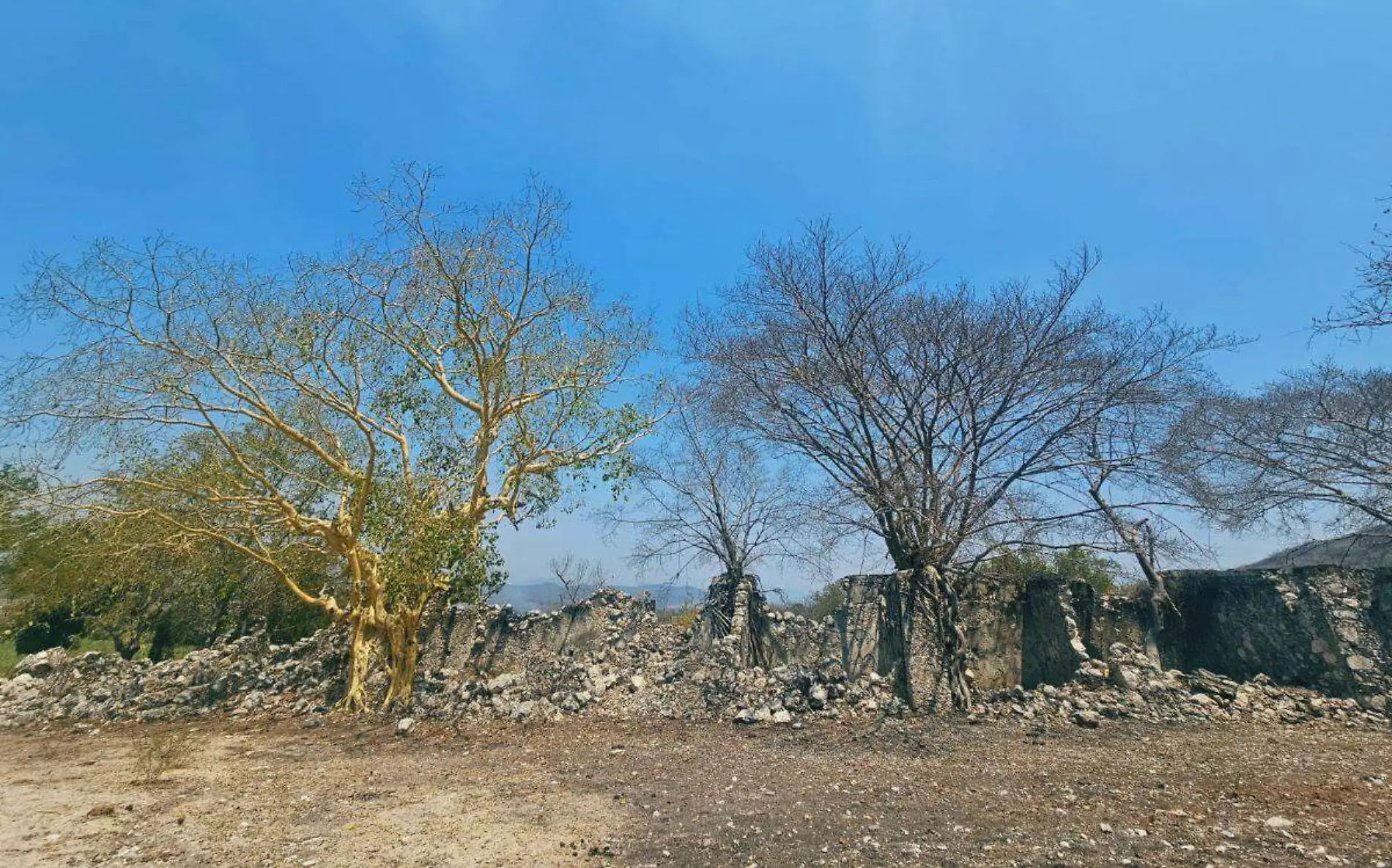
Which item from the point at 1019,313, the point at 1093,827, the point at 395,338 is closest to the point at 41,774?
the point at 395,338

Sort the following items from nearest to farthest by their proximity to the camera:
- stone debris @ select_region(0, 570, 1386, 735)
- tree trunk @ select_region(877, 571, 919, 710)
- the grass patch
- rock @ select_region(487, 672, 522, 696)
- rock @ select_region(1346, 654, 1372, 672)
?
1. stone debris @ select_region(0, 570, 1386, 735)
2. rock @ select_region(1346, 654, 1372, 672)
3. tree trunk @ select_region(877, 571, 919, 710)
4. rock @ select_region(487, 672, 522, 696)
5. the grass patch

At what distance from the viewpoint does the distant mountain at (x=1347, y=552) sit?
37.6ft

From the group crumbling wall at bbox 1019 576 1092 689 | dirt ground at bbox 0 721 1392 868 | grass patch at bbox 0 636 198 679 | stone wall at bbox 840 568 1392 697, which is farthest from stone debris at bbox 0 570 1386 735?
grass patch at bbox 0 636 198 679

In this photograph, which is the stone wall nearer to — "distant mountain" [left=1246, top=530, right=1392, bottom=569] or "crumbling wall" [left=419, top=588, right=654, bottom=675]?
"distant mountain" [left=1246, top=530, right=1392, bottom=569]

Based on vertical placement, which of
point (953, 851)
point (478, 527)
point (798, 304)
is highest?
point (798, 304)

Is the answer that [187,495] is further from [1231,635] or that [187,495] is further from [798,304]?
[1231,635]

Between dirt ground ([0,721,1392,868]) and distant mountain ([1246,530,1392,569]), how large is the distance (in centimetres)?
571

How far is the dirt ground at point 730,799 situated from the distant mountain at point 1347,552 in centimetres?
571

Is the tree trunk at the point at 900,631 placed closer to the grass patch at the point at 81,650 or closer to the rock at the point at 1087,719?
the rock at the point at 1087,719

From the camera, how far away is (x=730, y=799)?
530 cm

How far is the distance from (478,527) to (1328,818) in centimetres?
934

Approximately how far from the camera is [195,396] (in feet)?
30.7

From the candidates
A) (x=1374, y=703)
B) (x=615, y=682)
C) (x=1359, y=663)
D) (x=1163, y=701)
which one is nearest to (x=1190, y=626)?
(x=1359, y=663)

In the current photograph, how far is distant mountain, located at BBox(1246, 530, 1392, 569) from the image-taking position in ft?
37.6
